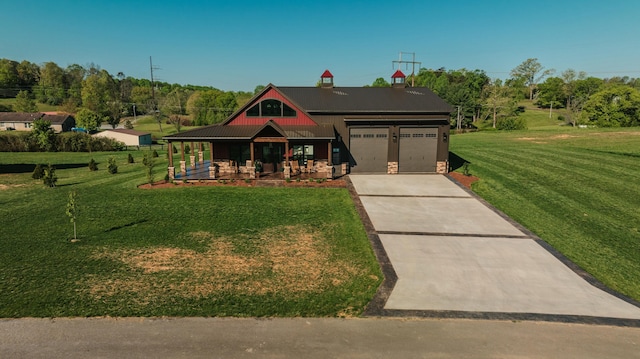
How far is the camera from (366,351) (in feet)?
25.9

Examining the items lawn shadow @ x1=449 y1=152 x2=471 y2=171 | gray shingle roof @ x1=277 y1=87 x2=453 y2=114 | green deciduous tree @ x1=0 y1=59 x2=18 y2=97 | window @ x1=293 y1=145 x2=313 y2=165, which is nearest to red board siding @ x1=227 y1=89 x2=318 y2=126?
gray shingle roof @ x1=277 y1=87 x2=453 y2=114

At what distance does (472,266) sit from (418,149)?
16.2 meters

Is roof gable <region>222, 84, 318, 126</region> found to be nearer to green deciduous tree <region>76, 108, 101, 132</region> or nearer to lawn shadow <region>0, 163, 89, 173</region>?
lawn shadow <region>0, 163, 89, 173</region>

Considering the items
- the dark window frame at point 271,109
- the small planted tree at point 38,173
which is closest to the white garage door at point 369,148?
the dark window frame at point 271,109

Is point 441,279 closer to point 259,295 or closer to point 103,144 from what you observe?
point 259,295

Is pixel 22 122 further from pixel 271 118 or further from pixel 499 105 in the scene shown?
pixel 499 105

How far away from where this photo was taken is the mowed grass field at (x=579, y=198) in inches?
524

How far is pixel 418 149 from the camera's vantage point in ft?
90.4

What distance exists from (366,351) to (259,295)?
12.3 ft

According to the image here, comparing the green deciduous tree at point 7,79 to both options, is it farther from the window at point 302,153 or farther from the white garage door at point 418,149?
the white garage door at point 418,149

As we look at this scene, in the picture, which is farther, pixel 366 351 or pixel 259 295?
pixel 259 295

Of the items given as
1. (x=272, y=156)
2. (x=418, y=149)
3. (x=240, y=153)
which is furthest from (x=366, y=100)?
(x=240, y=153)

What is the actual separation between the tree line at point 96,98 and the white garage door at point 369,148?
231 feet

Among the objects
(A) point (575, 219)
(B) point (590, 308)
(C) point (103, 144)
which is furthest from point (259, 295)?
(C) point (103, 144)
